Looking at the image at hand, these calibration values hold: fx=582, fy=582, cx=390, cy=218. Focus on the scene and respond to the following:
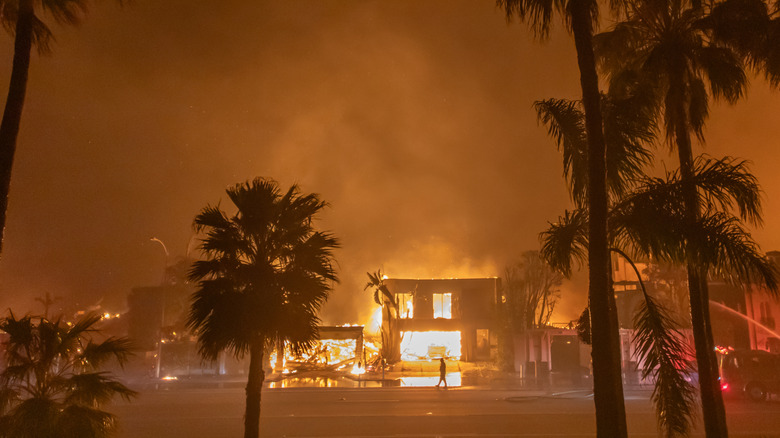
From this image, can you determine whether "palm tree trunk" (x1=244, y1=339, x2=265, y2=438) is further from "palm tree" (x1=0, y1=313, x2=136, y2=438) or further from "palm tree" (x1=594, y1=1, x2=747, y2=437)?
"palm tree" (x1=594, y1=1, x2=747, y2=437)

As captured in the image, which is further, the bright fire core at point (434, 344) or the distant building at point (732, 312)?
the bright fire core at point (434, 344)

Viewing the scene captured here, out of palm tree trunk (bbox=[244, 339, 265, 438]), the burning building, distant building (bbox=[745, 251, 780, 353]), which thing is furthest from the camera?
the burning building

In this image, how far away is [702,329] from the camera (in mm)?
10562

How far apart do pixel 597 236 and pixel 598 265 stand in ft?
1.27

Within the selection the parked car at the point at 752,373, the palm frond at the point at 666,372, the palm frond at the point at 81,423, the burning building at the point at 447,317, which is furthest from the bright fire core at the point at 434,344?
the palm frond at the point at 666,372

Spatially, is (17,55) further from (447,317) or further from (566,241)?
(447,317)

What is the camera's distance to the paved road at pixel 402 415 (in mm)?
16641

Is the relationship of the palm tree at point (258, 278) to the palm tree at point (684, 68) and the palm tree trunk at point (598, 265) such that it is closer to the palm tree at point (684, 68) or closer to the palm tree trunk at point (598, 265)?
the palm tree trunk at point (598, 265)

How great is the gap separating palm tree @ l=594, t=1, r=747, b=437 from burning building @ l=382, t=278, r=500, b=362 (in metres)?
42.3

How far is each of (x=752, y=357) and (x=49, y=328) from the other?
93.2 ft

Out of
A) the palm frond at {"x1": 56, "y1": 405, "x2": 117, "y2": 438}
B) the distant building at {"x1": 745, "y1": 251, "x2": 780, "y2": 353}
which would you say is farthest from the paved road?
the distant building at {"x1": 745, "y1": 251, "x2": 780, "y2": 353}

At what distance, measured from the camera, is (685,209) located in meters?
8.24

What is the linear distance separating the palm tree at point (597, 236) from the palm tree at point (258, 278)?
484 centimetres

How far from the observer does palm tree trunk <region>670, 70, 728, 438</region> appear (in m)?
10.0
